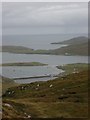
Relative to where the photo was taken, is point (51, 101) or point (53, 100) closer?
point (51, 101)

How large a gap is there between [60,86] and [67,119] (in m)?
52.9

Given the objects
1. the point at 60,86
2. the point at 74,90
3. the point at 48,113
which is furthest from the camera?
the point at 60,86

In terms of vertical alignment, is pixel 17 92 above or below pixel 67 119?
below

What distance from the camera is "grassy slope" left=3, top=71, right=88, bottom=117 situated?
81.4m

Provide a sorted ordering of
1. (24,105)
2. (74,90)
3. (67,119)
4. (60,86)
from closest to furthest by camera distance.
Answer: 1. (67,119)
2. (24,105)
3. (74,90)
4. (60,86)

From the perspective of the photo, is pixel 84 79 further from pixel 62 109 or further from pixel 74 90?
pixel 62 109

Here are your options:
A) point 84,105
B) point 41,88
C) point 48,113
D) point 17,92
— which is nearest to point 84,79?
point 41,88

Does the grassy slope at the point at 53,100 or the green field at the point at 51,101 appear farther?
the grassy slope at the point at 53,100

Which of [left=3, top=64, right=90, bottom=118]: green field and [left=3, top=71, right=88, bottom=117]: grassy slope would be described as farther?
[left=3, top=71, right=88, bottom=117]: grassy slope

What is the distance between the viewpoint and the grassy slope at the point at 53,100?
81.4 metres

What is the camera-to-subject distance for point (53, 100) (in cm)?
10112

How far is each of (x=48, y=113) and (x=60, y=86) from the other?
148 feet

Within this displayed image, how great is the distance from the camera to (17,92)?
132 m

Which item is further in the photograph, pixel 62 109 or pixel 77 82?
pixel 77 82
